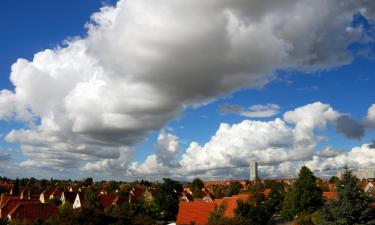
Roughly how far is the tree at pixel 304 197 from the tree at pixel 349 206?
15049 mm

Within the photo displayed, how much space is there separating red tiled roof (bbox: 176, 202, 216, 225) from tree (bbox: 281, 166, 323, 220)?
9.37 metres

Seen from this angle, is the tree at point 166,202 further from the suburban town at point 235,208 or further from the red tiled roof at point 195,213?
the red tiled roof at point 195,213

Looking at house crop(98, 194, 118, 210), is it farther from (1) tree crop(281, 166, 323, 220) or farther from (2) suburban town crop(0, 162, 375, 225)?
(1) tree crop(281, 166, 323, 220)

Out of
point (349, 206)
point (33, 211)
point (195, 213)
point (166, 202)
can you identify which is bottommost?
point (195, 213)

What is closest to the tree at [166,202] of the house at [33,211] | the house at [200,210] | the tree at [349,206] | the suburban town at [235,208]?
the suburban town at [235,208]

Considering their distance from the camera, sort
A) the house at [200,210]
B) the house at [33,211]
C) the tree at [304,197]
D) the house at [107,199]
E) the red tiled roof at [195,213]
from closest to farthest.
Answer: the tree at [304,197] → the house at [33,211] → the house at [200,210] → the red tiled roof at [195,213] → the house at [107,199]

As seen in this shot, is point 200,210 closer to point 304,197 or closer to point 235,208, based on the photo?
point 235,208

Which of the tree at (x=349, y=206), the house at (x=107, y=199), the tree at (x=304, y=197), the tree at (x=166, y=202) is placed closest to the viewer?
the tree at (x=349, y=206)

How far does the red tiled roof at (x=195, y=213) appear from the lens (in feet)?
170

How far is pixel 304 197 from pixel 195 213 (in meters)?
13.4

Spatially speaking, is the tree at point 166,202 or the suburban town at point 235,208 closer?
the suburban town at point 235,208

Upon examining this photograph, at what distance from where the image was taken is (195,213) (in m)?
52.8

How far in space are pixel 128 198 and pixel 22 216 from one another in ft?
109

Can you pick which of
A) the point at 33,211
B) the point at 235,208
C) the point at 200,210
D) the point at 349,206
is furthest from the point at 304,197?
the point at 33,211
